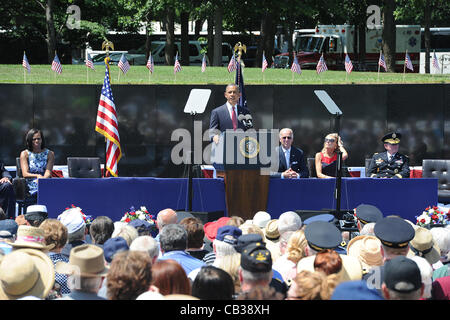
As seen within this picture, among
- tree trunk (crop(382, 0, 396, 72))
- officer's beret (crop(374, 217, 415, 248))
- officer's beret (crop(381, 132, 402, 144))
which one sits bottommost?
officer's beret (crop(374, 217, 415, 248))

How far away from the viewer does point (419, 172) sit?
13.8 m

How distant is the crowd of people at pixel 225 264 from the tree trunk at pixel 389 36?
21.2 metres

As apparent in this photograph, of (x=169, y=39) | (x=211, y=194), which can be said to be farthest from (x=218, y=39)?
(x=211, y=194)

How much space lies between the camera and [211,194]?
36.9 ft

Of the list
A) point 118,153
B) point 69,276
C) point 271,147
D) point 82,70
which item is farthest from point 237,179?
point 82,70

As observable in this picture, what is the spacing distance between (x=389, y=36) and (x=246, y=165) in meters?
18.3

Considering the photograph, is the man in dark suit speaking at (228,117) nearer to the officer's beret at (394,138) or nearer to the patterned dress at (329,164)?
the patterned dress at (329,164)

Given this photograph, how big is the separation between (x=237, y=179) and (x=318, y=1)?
21.3 meters

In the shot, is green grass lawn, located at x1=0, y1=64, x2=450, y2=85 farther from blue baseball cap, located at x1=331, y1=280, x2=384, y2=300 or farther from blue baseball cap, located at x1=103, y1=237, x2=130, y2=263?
blue baseball cap, located at x1=331, y1=280, x2=384, y2=300

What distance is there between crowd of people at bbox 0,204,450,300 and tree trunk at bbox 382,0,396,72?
21167 mm

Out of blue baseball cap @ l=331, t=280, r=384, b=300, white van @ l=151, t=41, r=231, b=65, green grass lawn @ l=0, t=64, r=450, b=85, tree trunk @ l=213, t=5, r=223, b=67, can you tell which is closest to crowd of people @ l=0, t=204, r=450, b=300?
blue baseball cap @ l=331, t=280, r=384, b=300

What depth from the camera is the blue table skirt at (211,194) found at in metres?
11.1

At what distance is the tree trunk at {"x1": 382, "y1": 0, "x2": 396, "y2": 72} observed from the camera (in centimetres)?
2728

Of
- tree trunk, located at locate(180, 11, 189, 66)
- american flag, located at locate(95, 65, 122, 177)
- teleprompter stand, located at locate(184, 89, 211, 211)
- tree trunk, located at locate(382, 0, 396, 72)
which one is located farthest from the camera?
tree trunk, located at locate(180, 11, 189, 66)
